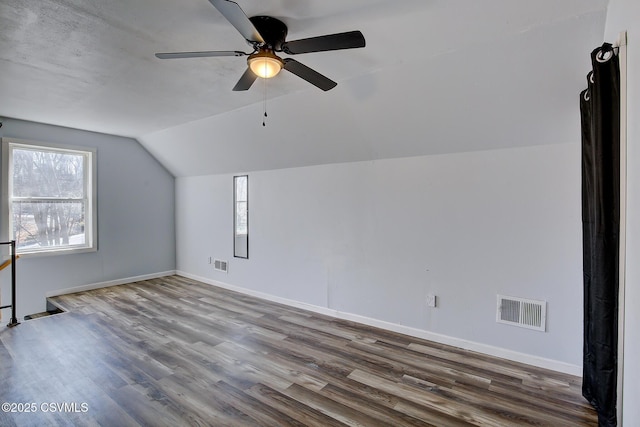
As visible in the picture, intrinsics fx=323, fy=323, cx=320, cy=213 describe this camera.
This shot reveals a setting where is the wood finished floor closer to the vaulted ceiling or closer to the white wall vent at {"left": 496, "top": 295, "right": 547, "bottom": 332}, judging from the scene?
the white wall vent at {"left": 496, "top": 295, "right": 547, "bottom": 332}

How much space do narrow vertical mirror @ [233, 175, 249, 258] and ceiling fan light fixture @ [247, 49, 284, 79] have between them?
3025 millimetres

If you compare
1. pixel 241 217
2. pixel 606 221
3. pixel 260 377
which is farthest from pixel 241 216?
pixel 606 221

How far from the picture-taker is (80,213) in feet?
16.4

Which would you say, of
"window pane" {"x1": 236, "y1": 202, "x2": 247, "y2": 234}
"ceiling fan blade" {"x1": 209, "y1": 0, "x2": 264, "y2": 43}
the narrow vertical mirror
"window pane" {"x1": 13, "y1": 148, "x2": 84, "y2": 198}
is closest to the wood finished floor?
the narrow vertical mirror

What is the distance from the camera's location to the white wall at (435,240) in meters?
2.67

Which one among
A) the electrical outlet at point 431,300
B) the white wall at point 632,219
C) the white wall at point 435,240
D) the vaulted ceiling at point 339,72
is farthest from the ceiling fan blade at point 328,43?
the electrical outlet at point 431,300

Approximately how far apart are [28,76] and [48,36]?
101 cm

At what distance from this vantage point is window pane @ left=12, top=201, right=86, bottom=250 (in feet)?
14.5

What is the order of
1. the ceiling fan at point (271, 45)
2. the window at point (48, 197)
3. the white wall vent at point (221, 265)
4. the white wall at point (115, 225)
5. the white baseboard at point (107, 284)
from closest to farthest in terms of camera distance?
the ceiling fan at point (271, 45)
the window at point (48, 197)
the white wall at point (115, 225)
the white baseboard at point (107, 284)
the white wall vent at point (221, 265)

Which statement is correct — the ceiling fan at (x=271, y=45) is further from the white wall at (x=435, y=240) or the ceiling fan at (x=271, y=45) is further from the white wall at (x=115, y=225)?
the white wall at (x=115, y=225)

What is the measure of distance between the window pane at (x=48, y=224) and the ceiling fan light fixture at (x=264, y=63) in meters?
4.45

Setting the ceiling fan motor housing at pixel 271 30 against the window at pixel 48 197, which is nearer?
the ceiling fan motor housing at pixel 271 30

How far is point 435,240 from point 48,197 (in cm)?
528

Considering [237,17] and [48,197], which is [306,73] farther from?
[48,197]
